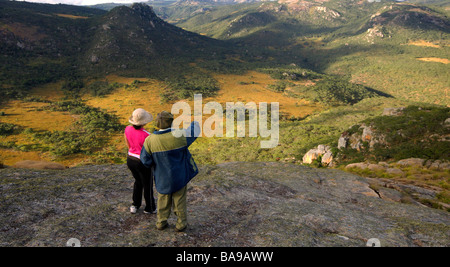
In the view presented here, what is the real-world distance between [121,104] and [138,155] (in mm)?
62852

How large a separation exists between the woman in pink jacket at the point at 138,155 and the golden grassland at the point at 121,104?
30645 millimetres

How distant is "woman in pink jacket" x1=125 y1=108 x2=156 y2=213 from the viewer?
16.5 feet

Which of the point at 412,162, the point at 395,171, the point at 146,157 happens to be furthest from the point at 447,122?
the point at 146,157

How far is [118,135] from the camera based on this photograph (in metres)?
43.4

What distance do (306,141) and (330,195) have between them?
28.9 meters

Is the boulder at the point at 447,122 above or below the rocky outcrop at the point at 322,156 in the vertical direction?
above

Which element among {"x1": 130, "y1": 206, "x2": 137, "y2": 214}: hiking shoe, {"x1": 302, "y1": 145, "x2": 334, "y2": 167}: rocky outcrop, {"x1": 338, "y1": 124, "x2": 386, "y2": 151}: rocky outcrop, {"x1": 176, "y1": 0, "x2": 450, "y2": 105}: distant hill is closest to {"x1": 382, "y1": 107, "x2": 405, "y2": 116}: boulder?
{"x1": 338, "y1": 124, "x2": 386, "y2": 151}: rocky outcrop

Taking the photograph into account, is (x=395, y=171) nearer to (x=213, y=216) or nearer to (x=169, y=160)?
(x=213, y=216)

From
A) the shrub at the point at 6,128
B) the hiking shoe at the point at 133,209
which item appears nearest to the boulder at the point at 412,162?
the hiking shoe at the point at 133,209

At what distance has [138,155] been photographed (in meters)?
5.25

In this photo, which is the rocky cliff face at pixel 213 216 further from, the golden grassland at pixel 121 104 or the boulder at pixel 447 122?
the golden grassland at pixel 121 104

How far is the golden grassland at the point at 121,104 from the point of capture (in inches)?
1401

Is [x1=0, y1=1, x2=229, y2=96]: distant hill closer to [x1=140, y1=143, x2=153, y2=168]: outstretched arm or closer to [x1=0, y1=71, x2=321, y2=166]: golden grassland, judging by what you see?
[x1=0, y1=71, x2=321, y2=166]: golden grassland

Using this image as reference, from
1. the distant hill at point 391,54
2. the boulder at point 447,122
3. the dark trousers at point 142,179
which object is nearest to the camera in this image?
the dark trousers at point 142,179
